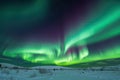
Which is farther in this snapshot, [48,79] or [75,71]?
[75,71]

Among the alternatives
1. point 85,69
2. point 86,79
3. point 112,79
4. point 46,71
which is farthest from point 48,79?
point 85,69

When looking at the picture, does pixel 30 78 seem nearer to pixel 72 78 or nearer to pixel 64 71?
pixel 72 78

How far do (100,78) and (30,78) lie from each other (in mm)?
7112

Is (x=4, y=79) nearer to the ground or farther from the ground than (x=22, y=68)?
nearer to the ground

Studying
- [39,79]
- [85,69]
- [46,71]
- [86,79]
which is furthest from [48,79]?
[85,69]

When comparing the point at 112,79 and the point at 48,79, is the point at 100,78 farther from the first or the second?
the point at 48,79

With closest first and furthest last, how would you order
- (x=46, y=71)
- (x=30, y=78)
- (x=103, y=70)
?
(x=30, y=78) < (x=46, y=71) < (x=103, y=70)

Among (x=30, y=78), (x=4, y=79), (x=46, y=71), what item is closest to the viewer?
(x=4, y=79)

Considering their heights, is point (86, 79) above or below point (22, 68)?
below

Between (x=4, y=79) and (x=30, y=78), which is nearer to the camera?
(x=4, y=79)

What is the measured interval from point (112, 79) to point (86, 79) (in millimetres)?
2580

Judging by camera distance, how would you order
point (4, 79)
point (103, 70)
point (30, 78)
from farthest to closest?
point (103, 70) < point (30, 78) < point (4, 79)

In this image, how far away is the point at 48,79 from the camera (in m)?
37.9

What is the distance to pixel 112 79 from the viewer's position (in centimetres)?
3812
